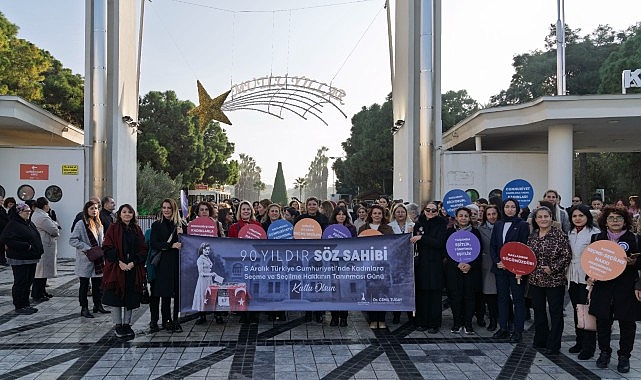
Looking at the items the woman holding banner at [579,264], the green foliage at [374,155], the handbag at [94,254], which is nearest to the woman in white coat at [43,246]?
the handbag at [94,254]

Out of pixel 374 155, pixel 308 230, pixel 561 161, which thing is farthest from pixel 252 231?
pixel 374 155

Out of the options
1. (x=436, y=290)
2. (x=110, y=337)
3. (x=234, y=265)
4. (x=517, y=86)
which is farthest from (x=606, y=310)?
(x=517, y=86)

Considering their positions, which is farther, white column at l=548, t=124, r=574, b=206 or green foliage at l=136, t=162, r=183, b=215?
green foliage at l=136, t=162, r=183, b=215

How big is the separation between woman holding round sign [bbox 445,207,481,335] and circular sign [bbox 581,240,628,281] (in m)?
1.52

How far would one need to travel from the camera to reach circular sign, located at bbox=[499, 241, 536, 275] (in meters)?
5.97

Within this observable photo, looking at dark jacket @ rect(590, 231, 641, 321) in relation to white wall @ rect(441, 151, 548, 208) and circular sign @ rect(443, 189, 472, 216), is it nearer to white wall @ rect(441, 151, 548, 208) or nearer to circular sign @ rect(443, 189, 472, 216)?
circular sign @ rect(443, 189, 472, 216)

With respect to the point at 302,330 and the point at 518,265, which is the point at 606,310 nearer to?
the point at 518,265

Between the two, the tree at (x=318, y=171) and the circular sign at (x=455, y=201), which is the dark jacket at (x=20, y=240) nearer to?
the circular sign at (x=455, y=201)

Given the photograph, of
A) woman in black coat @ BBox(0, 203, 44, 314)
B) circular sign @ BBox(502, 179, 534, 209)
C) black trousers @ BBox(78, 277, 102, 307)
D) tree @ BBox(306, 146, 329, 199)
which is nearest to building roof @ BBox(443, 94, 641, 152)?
circular sign @ BBox(502, 179, 534, 209)

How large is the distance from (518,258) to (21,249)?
714cm

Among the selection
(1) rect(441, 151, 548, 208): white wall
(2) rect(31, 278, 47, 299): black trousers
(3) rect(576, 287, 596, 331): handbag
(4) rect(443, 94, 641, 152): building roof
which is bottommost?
(2) rect(31, 278, 47, 299): black trousers

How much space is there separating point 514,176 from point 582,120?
2399 mm

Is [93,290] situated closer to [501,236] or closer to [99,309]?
[99,309]

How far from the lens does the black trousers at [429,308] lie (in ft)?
23.0
